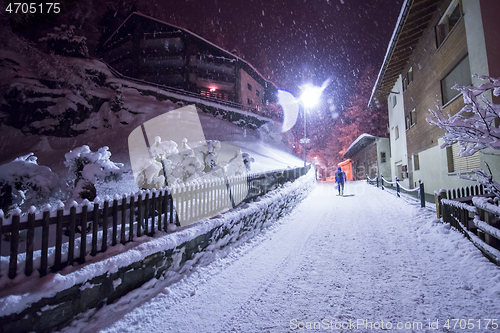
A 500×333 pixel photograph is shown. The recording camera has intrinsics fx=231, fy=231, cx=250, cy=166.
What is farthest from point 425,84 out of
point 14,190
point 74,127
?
point 74,127

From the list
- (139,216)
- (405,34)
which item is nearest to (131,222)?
(139,216)

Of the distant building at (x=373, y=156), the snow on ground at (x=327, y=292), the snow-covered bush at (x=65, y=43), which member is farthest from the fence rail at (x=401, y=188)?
the snow-covered bush at (x=65, y=43)

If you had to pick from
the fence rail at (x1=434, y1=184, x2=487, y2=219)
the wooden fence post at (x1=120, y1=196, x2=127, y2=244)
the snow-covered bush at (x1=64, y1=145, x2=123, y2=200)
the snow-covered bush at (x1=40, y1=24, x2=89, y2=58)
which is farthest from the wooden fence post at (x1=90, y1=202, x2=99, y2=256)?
the snow-covered bush at (x1=40, y1=24, x2=89, y2=58)

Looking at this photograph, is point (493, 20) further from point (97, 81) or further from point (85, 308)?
point (97, 81)

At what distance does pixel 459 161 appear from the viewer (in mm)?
9609

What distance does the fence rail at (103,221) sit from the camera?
274cm

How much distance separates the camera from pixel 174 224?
190 inches

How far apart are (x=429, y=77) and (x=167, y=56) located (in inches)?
1257

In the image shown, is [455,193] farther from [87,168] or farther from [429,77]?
[87,168]

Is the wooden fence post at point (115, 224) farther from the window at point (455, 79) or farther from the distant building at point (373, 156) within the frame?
the distant building at point (373, 156)

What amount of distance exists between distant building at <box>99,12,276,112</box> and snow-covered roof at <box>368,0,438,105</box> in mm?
23490

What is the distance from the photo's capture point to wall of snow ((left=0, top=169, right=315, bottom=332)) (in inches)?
94.4

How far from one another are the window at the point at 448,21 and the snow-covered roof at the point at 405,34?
113cm

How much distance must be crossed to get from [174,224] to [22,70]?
27739 millimetres
